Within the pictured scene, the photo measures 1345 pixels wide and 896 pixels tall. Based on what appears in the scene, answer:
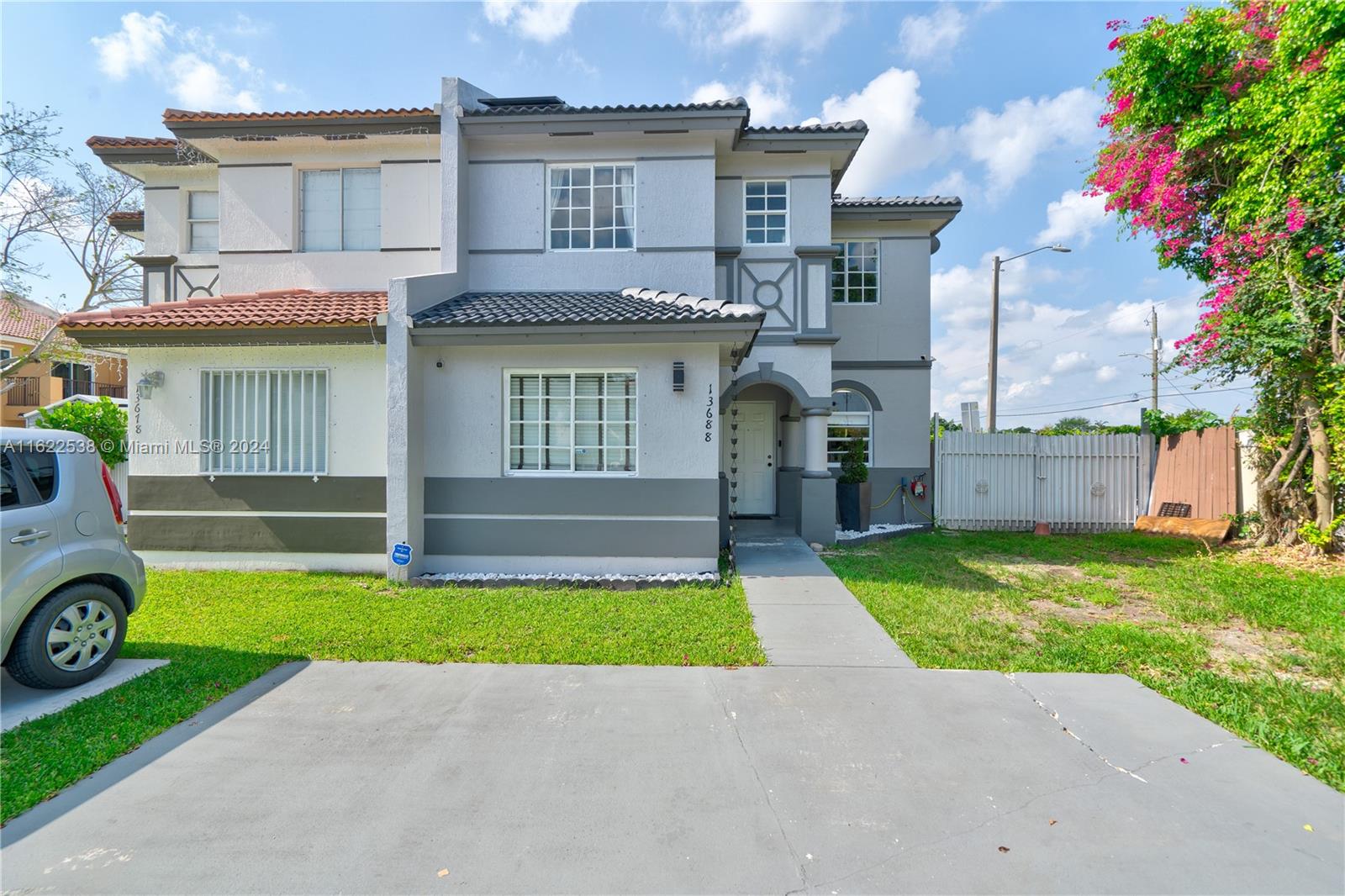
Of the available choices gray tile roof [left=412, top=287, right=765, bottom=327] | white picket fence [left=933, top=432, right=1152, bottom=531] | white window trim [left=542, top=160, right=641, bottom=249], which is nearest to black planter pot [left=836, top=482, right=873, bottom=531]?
white picket fence [left=933, top=432, right=1152, bottom=531]

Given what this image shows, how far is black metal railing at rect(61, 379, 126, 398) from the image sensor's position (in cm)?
2805

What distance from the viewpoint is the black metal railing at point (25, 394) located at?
26.1 m

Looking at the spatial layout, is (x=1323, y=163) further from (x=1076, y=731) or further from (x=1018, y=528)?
(x=1076, y=731)

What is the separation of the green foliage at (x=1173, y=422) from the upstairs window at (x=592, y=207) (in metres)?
11.7

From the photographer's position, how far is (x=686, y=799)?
10.4 feet

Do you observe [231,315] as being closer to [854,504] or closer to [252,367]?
[252,367]

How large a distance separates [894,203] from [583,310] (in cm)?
829

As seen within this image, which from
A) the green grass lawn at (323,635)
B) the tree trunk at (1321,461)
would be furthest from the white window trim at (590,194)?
the tree trunk at (1321,461)

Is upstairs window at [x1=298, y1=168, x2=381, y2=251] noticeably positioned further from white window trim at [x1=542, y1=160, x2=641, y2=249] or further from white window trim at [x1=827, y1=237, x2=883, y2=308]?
white window trim at [x1=827, y1=237, x2=883, y2=308]

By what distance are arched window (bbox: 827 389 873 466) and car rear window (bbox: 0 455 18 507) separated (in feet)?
40.2

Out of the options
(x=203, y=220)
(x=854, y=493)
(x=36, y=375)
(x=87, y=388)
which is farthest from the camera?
(x=87, y=388)

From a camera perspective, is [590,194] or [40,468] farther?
[590,194]

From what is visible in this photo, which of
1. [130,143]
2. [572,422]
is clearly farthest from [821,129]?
[130,143]

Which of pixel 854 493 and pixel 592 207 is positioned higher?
pixel 592 207
